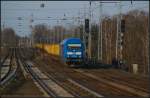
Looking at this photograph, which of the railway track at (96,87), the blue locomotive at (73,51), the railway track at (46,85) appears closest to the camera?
the railway track at (46,85)

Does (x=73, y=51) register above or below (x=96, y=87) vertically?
above

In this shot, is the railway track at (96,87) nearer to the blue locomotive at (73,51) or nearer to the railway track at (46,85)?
the railway track at (46,85)

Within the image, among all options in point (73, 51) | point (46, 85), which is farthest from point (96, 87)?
point (73, 51)

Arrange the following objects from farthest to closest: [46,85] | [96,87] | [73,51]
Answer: [73,51]
[46,85]
[96,87]

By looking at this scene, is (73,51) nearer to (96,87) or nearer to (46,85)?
(46,85)

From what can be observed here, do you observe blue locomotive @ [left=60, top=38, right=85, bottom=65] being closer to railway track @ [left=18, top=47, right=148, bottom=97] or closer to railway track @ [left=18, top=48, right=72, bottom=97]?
railway track @ [left=18, top=48, right=72, bottom=97]

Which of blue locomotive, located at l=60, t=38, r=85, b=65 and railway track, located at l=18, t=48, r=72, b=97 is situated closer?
railway track, located at l=18, t=48, r=72, b=97

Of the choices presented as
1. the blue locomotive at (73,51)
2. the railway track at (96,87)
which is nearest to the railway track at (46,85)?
the railway track at (96,87)

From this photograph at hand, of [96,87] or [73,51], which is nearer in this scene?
[96,87]

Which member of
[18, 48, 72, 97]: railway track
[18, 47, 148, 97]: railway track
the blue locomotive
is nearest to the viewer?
[18, 48, 72, 97]: railway track

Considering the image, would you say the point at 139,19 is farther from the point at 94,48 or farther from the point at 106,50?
the point at 106,50

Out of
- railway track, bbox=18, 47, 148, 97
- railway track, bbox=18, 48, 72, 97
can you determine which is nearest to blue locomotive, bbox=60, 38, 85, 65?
railway track, bbox=18, 48, 72, 97

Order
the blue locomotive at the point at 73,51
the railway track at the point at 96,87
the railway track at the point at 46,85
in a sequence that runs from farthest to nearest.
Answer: the blue locomotive at the point at 73,51
the railway track at the point at 96,87
the railway track at the point at 46,85

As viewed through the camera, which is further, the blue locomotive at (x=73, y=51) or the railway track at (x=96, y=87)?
the blue locomotive at (x=73, y=51)
